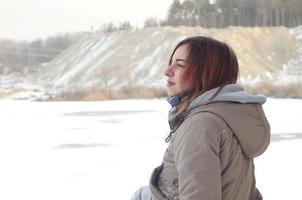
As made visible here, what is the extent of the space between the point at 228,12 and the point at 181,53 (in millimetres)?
38371

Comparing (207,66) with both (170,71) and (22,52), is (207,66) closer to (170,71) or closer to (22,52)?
(170,71)

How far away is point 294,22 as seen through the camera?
1565 inches

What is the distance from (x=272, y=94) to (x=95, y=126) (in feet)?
36.1

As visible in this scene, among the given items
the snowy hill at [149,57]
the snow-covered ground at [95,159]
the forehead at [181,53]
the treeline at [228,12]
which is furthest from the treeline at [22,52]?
the forehead at [181,53]

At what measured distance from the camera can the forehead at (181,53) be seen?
112 centimetres

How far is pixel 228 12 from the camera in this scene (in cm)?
3856

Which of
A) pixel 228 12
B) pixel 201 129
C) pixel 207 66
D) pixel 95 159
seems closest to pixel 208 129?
pixel 201 129

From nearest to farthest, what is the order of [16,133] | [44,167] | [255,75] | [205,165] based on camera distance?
[205,165] → [44,167] → [16,133] → [255,75]

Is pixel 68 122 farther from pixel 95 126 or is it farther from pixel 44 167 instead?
pixel 44 167

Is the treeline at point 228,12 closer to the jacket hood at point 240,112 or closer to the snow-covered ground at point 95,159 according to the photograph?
the snow-covered ground at point 95,159

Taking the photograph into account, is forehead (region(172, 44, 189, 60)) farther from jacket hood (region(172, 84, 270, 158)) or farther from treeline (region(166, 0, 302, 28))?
treeline (region(166, 0, 302, 28))

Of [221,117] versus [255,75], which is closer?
[221,117]

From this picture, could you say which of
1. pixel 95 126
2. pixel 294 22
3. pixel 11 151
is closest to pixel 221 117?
pixel 11 151

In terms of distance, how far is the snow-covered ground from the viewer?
3.31 m
